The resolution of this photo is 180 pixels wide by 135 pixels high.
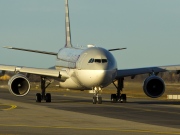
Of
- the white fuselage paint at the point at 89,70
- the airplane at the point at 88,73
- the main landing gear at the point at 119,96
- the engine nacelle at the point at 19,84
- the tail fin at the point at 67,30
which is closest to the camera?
the white fuselage paint at the point at 89,70

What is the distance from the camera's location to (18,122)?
83.5 feet

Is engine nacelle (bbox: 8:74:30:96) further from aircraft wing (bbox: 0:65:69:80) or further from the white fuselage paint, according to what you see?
the white fuselage paint

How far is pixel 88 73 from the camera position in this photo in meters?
42.1

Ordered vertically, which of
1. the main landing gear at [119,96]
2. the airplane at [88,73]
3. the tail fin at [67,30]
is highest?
the tail fin at [67,30]

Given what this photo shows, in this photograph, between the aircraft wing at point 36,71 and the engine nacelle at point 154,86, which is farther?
the engine nacelle at point 154,86

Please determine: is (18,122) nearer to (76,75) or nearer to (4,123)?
(4,123)

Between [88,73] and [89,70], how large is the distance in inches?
8.2

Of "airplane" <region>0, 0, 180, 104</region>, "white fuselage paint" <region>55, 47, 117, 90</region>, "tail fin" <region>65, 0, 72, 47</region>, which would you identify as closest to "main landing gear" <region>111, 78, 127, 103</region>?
"airplane" <region>0, 0, 180, 104</region>

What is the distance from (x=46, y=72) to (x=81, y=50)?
11.1 feet

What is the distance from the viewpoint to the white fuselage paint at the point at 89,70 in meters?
41.4

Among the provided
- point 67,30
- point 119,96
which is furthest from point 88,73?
point 67,30

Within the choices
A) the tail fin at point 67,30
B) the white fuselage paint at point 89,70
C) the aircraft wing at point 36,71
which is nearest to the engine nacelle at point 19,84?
the aircraft wing at point 36,71

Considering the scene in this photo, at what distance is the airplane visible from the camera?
137 feet

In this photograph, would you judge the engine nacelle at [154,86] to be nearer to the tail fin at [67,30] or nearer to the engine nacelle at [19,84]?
the engine nacelle at [19,84]
